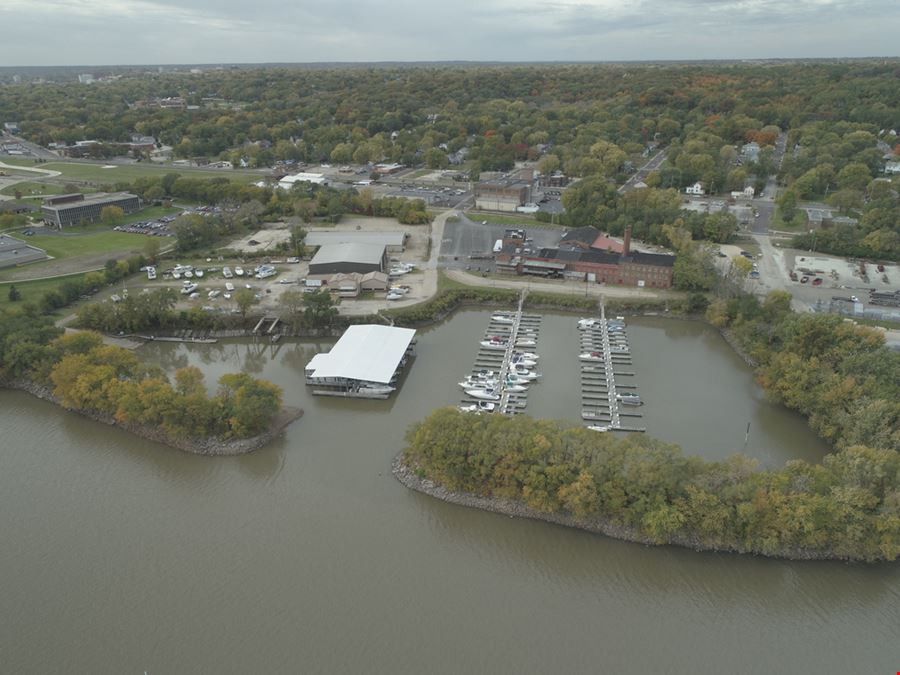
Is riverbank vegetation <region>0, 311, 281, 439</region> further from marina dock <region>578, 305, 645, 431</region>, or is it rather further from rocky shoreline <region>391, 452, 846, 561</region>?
marina dock <region>578, 305, 645, 431</region>

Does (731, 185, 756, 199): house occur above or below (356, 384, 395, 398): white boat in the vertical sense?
above

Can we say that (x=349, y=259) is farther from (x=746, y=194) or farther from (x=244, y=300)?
(x=746, y=194)

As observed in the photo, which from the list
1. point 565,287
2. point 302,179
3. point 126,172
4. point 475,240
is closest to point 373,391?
point 565,287

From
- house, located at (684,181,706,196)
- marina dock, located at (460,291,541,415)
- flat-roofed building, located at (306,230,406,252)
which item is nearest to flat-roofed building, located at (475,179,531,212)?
flat-roofed building, located at (306,230,406,252)

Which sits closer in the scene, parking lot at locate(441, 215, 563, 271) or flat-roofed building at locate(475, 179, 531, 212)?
parking lot at locate(441, 215, 563, 271)

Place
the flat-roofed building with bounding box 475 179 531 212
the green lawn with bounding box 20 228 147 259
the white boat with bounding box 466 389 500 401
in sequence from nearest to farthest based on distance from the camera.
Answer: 1. the white boat with bounding box 466 389 500 401
2. the green lawn with bounding box 20 228 147 259
3. the flat-roofed building with bounding box 475 179 531 212

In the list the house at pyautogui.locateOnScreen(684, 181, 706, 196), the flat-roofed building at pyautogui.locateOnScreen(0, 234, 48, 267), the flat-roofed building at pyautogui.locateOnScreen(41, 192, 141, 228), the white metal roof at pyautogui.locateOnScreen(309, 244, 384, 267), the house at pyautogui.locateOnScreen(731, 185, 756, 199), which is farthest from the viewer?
the house at pyautogui.locateOnScreen(684, 181, 706, 196)

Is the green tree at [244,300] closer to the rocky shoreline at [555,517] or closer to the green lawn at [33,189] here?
the rocky shoreline at [555,517]
